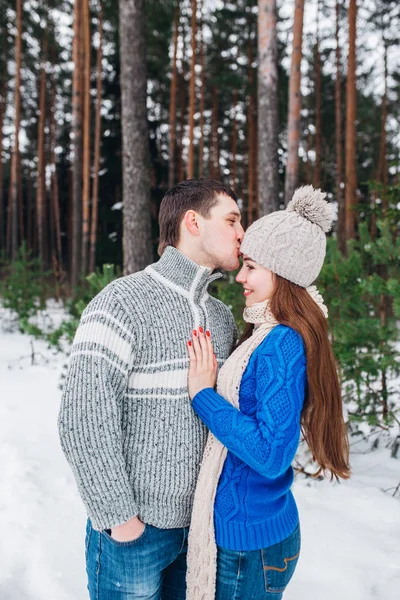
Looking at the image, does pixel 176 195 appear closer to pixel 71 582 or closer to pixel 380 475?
pixel 71 582

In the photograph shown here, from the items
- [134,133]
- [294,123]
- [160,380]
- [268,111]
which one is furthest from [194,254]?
[294,123]

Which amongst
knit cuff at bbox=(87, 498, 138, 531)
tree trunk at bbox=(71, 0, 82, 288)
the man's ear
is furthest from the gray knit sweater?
tree trunk at bbox=(71, 0, 82, 288)

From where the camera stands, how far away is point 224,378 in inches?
66.4

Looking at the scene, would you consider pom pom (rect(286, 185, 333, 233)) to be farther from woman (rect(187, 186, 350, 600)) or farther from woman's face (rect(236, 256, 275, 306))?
woman's face (rect(236, 256, 275, 306))

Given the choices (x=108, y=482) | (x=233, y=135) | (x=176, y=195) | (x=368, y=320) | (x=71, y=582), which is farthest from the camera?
(x=233, y=135)

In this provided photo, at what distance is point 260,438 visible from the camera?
146cm

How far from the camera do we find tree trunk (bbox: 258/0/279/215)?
641 centimetres

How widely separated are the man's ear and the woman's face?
0.71 feet

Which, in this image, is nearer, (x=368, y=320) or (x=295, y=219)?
(x=295, y=219)

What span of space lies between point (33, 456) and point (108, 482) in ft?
10.9

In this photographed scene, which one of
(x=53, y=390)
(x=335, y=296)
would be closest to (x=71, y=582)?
(x=335, y=296)

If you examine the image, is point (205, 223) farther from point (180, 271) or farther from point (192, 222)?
point (180, 271)

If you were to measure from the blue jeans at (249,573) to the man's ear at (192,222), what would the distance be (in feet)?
3.70

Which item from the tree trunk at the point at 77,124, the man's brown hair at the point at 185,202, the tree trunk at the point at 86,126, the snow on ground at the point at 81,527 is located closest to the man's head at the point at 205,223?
the man's brown hair at the point at 185,202
